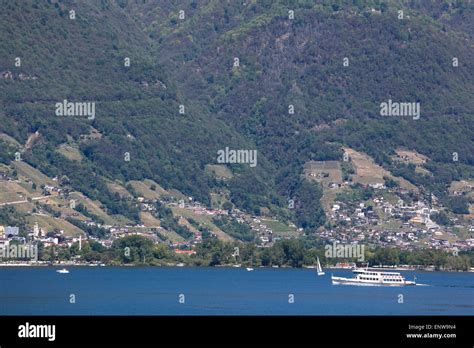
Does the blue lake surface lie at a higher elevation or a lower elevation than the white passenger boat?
lower

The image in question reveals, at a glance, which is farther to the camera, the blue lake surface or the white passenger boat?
the white passenger boat

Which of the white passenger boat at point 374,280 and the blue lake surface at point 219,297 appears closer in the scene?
the blue lake surface at point 219,297

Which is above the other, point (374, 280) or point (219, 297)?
point (374, 280)

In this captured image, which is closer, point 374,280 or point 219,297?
point 219,297

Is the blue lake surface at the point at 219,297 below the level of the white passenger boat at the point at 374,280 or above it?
below
